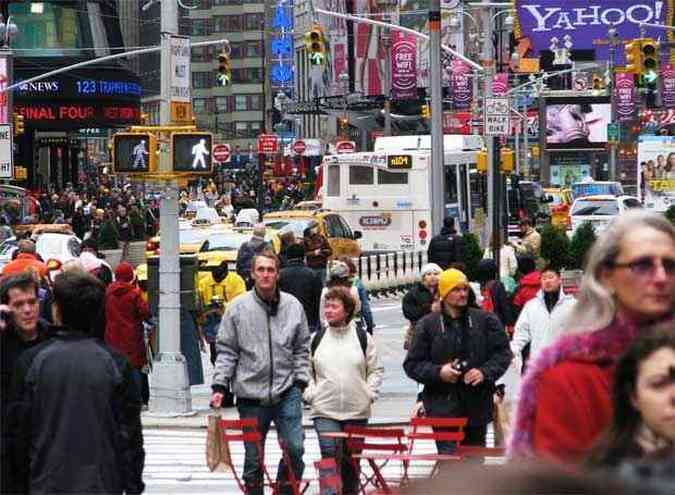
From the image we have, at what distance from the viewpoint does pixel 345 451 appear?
Answer: 41.0 ft

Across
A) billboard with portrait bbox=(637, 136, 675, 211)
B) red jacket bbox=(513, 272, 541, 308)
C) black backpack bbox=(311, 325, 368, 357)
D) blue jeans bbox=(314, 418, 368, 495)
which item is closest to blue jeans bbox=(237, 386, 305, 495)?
blue jeans bbox=(314, 418, 368, 495)

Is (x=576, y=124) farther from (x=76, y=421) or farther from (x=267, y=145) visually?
(x=76, y=421)

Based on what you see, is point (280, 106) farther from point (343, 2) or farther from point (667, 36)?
point (667, 36)

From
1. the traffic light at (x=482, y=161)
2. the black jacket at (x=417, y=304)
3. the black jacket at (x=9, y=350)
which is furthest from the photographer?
the traffic light at (x=482, y=161)

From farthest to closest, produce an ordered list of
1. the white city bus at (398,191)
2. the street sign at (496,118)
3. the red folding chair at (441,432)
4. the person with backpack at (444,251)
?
the white city bus at (398,191) → the street sign at (496,118) → the person with backpack at (444,251) → the red folding chair at (441,432)

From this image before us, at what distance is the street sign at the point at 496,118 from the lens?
32875 millimetres

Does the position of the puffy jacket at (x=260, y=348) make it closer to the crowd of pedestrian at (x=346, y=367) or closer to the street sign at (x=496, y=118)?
the crowd of pedestrian at (x=346, y=367)

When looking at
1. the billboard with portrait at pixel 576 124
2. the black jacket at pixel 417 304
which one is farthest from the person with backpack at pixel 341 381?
the billboard with portrait at pixel 576 124

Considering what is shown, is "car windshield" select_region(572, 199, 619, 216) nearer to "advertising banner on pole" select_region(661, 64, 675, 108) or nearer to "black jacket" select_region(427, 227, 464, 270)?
"advertising banner on pole" select_region(661, 64, 675, 108)

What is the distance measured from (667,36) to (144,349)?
29.3m

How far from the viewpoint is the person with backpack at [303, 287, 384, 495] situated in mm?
12430

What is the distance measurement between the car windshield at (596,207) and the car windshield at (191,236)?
15.6 meters

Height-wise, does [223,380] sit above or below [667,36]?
below

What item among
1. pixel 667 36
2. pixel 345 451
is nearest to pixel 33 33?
pixel 667 36
